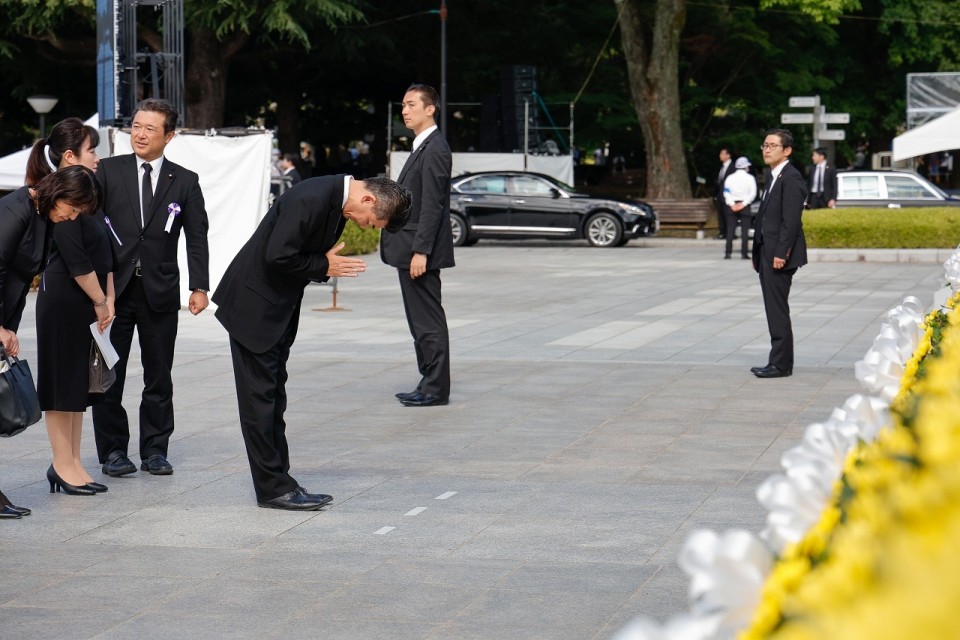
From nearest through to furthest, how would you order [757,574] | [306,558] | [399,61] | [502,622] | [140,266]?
1. [757,574]
2. [502,622]
3. [306,558]
4. [140,266]
5. [399,61]

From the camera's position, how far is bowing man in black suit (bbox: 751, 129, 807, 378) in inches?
416

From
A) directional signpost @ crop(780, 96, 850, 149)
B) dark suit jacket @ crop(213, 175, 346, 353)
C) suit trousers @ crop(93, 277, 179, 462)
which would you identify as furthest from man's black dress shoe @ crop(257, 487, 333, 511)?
directional signpost @ crop(780, 96, 850, 149)

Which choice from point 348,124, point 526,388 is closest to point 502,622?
point 526,388

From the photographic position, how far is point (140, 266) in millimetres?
7133

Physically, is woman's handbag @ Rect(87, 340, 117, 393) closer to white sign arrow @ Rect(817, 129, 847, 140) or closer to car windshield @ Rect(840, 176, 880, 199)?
car windshield @ Rect(840, 176, 880, 199)

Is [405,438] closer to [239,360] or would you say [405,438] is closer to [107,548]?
[239,360]

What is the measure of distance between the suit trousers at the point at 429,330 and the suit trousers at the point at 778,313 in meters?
2.64

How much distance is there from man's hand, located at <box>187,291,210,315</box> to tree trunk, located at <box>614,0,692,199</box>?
2597 centimetres

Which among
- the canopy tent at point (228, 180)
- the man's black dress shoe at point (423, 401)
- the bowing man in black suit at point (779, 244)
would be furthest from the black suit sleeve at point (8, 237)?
the canopy tent at point (228, 180)

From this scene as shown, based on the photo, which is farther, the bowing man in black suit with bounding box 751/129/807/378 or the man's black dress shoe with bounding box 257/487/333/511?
the bowing man in black suit with bounding box 751/129/807/378

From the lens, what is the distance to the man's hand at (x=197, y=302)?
7199 millimetres

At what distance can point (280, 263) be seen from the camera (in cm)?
614

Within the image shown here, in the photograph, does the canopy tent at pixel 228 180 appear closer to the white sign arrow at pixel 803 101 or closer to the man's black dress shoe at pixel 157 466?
the man's black dress shoe at pixel 157 466

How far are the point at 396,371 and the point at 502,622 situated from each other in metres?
6.39
